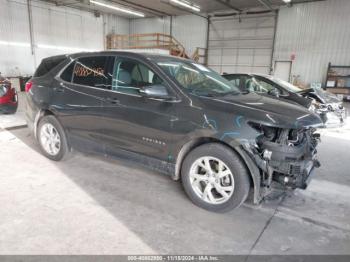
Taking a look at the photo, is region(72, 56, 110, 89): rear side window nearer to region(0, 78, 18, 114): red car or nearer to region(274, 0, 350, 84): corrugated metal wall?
region(0, 78, 18, 114): red car

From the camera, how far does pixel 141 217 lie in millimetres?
2475

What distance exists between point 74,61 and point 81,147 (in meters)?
1.18

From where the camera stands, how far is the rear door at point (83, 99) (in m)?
3.18

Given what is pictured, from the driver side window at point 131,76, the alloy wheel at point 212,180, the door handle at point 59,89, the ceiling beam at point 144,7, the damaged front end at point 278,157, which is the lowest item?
the alloy wheel at point 212,180

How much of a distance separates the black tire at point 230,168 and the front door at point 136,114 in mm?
318

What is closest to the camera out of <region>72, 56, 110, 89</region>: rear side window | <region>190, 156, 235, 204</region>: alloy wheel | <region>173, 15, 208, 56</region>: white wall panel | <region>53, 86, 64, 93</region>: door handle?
<region>190, 156, 235, 204</region>: alloy wheel

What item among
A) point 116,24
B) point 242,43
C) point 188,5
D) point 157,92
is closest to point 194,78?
point 157,92

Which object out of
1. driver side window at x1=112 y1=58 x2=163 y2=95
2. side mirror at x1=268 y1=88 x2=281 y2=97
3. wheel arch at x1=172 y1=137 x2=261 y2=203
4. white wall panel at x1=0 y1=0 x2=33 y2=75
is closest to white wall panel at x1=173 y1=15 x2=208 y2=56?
white wall panel at x1=0 y1=0 x2=33 y2=75

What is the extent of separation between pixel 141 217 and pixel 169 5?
53.3 ft

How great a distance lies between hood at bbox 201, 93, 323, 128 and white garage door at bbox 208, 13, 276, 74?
14.6 m

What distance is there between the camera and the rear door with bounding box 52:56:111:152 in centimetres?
318

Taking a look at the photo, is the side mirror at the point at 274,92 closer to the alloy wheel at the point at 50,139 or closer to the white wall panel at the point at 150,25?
the alloy wheel at the point at 50,139

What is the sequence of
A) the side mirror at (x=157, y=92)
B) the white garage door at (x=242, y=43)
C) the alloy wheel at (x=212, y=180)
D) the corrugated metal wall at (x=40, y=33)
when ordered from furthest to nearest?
1. the white garage door at (x=242, y=43)
2. the corrugated metal wall at (x=40, y=33)
3. the side mirror at (x=157, y=92)
4. the alloy wheel at (x=212, y=180)

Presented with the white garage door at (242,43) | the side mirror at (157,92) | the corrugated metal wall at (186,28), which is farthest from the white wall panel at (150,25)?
the side mirror at (157,92)
